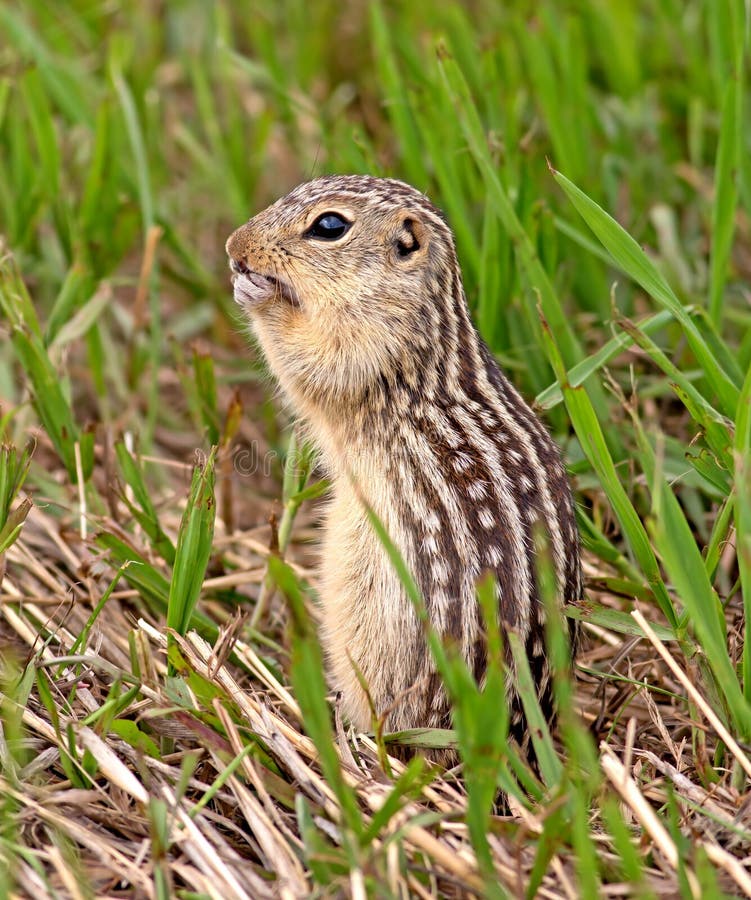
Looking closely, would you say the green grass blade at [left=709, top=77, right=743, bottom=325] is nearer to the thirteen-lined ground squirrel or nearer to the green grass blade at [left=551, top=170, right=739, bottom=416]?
the green grass blade at [left=551, top=170, right=739, bottom=416]

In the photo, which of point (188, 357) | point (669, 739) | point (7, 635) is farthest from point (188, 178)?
point (669, 739)

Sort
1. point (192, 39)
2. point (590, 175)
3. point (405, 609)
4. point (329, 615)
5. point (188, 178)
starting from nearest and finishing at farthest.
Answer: point (405, 609) < point (329, 615) < point (590, 175) < point (188, 178) < point (192, 39)

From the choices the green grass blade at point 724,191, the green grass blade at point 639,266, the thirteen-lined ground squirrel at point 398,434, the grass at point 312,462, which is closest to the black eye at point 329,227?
the thirteen-lined ground squirrel at point 398,434

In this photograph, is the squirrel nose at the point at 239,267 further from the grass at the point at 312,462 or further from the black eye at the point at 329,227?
the grass at the point at 312,462

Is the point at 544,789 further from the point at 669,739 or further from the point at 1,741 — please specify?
the point at 1,741

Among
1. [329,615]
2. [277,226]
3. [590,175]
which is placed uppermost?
[277,226]

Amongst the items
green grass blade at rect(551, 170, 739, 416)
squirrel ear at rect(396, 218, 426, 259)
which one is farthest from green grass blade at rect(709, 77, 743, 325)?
squirrel ear at rect(396, 218, 426, 259)

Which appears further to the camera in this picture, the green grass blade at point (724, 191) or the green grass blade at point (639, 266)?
the green grass blade at point (724, 191)
